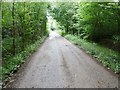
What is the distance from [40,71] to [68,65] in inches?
80.4

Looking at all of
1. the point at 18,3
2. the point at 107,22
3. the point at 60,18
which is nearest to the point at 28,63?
the point at 18,3

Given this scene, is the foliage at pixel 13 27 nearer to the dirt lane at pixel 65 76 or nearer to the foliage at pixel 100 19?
the dirt lane at pixel 65 76

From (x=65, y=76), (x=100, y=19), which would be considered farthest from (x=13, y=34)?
(x=100, y=19)

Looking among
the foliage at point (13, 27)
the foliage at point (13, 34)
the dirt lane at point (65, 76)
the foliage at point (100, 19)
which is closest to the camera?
the dirt lane at point (65, 76)

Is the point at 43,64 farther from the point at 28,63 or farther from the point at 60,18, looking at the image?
the point at 60,18

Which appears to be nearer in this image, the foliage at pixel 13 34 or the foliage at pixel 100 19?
the foliage at pixel 13 34

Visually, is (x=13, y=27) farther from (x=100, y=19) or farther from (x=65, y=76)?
(x=100, y=19)

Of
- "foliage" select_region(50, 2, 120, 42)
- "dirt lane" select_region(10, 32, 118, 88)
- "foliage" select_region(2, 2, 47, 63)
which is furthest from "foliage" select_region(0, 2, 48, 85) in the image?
"foliage" select_region(50, 2, 120, 42)

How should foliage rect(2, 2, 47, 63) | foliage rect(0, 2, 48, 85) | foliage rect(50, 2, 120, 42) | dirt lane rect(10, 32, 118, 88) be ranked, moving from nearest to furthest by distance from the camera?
dirt lane rect(10, 32, 118, 88)
foliage rect(0, 2, 48, 85)
foliage rect(2, 2, 47, 63)
foliage rect(50, 2, 120, 42)

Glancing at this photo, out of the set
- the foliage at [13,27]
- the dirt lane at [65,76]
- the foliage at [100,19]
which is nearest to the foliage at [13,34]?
the foliage at [13,27]

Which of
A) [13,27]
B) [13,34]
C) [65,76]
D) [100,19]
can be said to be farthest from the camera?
[100,19]

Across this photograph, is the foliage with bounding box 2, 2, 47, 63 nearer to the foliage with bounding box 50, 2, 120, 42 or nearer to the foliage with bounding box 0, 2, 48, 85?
the foliage with bounding box 0, 2, 48, 85

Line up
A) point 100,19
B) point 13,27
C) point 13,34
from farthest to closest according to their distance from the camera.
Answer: point 100,19
point 13,34
point 13,27

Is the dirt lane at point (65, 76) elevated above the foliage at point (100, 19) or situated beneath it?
situated beneath
